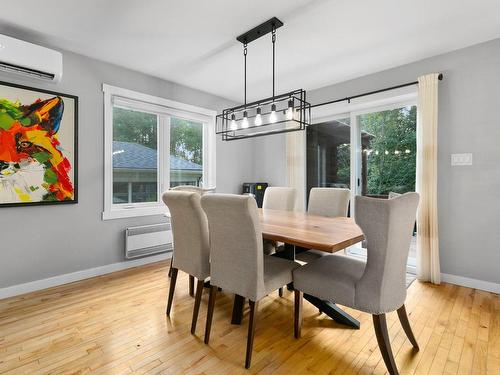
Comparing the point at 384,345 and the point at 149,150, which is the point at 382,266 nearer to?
the point at 384,345

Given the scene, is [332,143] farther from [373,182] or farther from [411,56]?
[411,56]

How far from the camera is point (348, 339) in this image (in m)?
1.84

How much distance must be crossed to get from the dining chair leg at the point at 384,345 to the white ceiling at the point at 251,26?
2.25 metres

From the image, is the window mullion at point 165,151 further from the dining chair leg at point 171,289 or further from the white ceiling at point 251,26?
the dining chair leg at point 171,289

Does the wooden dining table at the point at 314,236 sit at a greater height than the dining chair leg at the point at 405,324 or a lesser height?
greater

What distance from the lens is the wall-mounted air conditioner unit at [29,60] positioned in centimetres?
225

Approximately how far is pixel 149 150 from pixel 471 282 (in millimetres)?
4073

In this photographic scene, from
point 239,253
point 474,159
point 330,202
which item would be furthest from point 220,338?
point 474,159

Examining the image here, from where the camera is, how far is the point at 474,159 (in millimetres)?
2719

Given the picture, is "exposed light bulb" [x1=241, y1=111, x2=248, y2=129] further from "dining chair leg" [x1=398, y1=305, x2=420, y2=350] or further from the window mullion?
"dining chair leg" [x1=398, y1=305, x2=420, y2=350]

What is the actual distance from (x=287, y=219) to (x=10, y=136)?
106 inches

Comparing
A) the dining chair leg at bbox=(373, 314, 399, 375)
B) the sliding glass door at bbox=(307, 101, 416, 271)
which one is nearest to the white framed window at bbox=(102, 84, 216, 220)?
the sliding glass door at bbox=(307, 101, 416, 271)

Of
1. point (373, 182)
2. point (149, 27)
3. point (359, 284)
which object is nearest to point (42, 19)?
point (149, 27)

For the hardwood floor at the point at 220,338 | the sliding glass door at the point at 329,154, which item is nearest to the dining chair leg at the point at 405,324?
the hardwood floor at the point at 220,338
